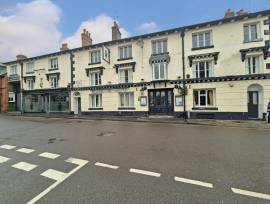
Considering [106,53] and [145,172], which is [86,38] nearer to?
[106,53]

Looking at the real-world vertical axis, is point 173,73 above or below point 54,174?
above

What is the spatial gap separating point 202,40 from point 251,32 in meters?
3.93

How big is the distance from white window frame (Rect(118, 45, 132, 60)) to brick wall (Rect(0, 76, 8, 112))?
1979 centimetres

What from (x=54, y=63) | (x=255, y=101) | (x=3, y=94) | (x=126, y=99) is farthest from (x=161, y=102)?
(x=3, y=94)

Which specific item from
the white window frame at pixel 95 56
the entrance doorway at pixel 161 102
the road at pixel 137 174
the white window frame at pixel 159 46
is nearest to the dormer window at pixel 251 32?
the white window frame at pixel 159 46

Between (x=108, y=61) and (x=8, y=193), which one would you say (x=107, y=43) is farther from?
(x=8, y=193)

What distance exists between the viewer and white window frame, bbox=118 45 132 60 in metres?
19.4

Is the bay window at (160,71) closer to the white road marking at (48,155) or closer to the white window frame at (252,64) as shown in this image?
the white window frame at (252,64)

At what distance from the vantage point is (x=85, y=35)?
868 inches

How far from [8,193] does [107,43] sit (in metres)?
18.7

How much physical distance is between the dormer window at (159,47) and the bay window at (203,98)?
5.28m

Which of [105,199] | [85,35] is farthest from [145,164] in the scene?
[85,35]

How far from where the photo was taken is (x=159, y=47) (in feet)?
59.6

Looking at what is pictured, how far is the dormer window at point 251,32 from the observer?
14915mm
